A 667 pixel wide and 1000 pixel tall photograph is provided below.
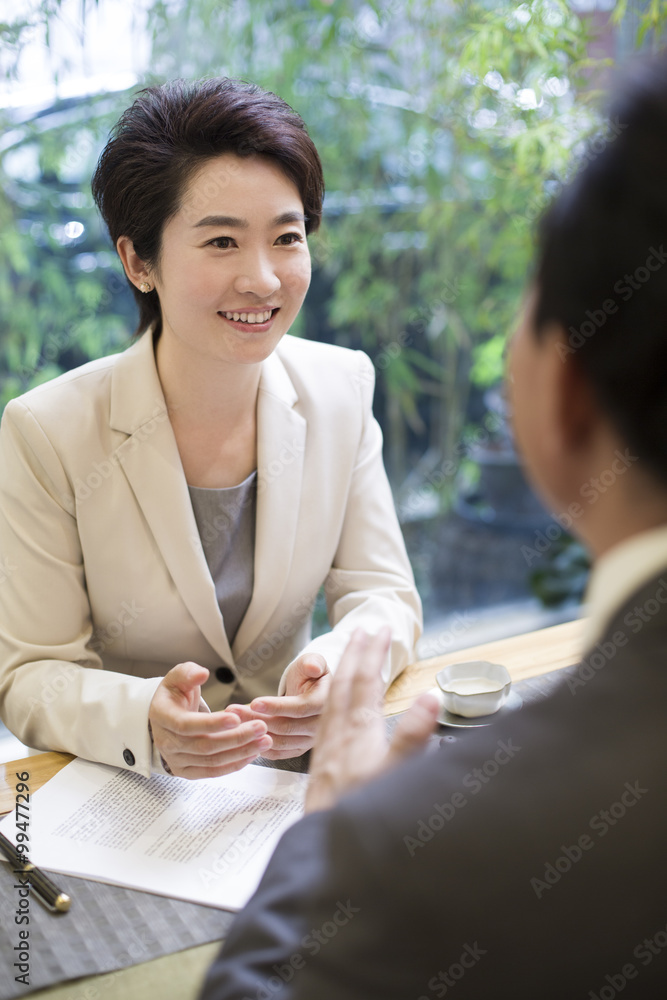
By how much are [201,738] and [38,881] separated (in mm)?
263

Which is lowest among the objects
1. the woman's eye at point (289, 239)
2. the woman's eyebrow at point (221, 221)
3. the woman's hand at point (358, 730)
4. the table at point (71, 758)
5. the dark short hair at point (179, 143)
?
the table at point (71, 758)

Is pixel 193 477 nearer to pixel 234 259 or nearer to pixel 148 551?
pixel 148 551

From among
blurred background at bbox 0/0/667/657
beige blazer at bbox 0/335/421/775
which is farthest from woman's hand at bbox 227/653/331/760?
blurred background at bbox 0/0/667/657

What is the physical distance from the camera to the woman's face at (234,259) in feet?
4.85

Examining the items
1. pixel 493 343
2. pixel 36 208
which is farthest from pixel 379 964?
pixel 493 343

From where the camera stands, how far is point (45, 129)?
2262 mm

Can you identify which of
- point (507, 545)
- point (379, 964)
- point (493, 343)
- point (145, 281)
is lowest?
point (507, 545)

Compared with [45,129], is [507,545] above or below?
below

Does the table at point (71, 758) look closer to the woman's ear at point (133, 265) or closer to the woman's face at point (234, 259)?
the woman's face at point (234, 259)

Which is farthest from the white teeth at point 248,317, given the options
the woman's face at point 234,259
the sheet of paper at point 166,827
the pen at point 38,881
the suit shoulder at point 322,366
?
the pen at point 38,881

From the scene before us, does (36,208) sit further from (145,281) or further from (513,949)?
(513,949)

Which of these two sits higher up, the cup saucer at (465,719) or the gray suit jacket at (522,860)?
the gray suit jacket at (522,860)

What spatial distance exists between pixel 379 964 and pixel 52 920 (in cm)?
51

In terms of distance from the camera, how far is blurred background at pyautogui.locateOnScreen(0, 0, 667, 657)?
226 cm
